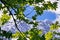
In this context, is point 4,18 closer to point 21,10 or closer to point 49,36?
point 21,10

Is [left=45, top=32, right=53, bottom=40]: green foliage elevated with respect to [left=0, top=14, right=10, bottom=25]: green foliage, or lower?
lower

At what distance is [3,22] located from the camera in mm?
7797

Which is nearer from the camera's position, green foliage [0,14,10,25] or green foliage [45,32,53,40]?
green foliage [45,32,53,40]

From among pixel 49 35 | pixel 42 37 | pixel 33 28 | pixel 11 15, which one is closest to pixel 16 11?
pixel 11 15

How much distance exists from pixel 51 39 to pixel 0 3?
65.9 inches

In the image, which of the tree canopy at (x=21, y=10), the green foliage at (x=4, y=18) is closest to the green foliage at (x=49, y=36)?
the tree canopy at (x=21, y=10)

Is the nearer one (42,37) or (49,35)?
(42,37)

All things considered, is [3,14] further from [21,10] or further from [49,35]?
[49,35]

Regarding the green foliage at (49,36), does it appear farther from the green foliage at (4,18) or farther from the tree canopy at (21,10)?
the green foliage at (4,18)

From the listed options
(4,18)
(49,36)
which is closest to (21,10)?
(4,18)

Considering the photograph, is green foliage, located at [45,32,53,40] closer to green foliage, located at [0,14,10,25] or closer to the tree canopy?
the tree canopy

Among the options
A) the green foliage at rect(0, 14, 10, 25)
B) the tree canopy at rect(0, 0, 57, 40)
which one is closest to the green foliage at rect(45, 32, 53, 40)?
the tree canopy at rect(0, 0, 57, 40)

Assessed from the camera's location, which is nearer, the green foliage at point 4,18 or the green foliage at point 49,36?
the green foliage at point 49,36

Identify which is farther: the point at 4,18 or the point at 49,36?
the point at 4,18
